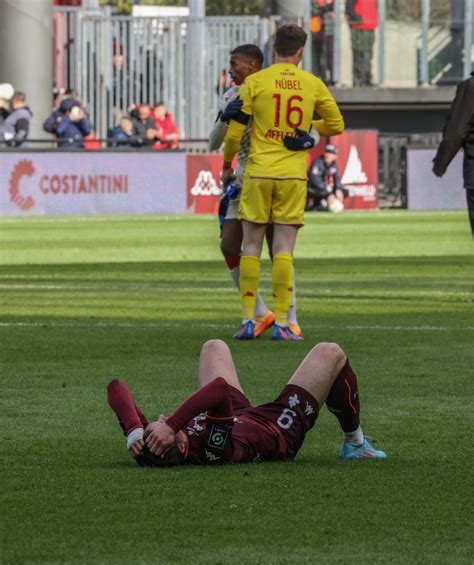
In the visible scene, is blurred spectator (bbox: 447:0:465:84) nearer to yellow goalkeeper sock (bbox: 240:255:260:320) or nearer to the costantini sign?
the costantini sign

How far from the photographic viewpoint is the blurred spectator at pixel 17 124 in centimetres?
3269

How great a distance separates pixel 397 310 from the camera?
45.2ft

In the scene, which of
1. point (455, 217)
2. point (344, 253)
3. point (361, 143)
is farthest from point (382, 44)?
point (344, 253)

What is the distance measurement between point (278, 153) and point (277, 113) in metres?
Answer: 0.26

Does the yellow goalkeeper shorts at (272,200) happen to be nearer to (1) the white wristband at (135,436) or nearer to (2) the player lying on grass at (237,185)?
(2) the player lying on grass at (237,185)

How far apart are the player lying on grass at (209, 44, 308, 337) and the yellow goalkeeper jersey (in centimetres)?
16

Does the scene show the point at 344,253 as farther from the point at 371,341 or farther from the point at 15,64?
the point at 15,64

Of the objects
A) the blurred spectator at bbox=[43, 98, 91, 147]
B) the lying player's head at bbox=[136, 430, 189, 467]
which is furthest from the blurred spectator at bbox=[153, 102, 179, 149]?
the lying player's head at bbox=[136, 430, 189, 467]

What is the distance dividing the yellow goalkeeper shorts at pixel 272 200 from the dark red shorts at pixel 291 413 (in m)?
5.03

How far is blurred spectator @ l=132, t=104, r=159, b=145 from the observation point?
115 feet

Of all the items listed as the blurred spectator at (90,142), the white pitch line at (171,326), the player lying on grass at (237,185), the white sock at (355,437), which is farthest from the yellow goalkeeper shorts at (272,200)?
the blurred spectator at (90,142)

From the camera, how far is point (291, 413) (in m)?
6.55

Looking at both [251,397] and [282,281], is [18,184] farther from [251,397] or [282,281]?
[251,397]

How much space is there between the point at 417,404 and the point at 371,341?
9.74 ft
